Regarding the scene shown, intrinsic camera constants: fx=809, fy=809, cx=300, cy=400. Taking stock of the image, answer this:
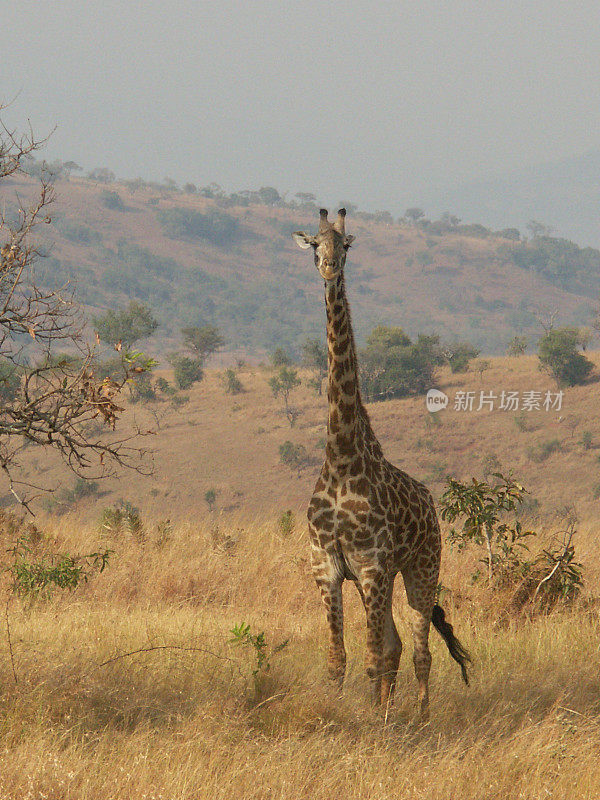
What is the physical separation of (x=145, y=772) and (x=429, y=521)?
2.86 m

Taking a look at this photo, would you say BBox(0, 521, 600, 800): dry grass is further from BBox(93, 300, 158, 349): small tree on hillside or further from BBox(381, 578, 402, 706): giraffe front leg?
BBox(93, 300, 158, 349): small tree on hillside

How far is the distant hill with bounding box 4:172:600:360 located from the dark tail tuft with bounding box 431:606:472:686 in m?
105

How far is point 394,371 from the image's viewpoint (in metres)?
49.5

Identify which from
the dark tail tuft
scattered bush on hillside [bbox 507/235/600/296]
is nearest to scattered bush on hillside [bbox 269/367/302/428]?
the dark tail tuft

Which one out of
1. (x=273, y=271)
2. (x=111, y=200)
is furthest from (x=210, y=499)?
(x=111, y=200)

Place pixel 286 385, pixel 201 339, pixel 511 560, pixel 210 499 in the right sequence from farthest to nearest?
pixel 201 339
pixel 286 385
pixel 210 499
pixel 511 560

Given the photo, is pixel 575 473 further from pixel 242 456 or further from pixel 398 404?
pixel 242 456

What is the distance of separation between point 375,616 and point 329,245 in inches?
105

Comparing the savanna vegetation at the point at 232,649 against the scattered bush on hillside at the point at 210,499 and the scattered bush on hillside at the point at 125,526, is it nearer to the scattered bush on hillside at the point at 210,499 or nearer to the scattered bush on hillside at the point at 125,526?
the scattered bush on hillside at the point at 125,526

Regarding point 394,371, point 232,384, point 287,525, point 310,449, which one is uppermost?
point 394,371

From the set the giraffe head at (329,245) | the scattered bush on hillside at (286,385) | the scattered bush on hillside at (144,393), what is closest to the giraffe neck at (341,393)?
the giraffe head at (329,245)

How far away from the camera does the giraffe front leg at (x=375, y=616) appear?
5.79 meters

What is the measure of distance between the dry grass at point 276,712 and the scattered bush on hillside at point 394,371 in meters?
40.7

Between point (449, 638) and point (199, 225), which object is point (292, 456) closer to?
point (449, 638)
